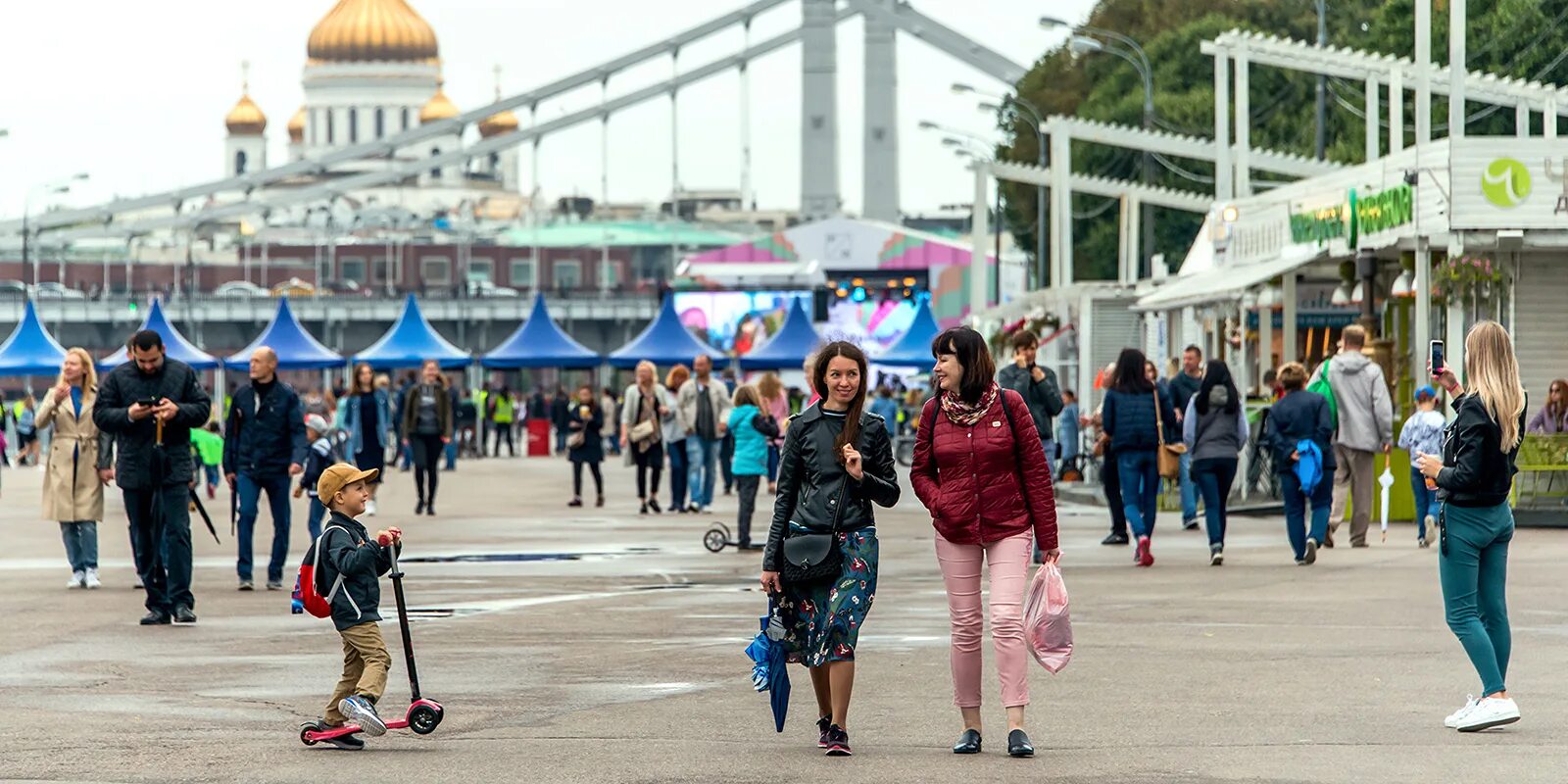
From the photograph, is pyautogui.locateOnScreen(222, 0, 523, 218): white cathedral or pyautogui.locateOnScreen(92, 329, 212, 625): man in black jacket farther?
pyautogui.locateOnScreen(222, 0, 523, 218): white cathedral

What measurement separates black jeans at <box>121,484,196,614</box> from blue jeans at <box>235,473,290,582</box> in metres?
1.71

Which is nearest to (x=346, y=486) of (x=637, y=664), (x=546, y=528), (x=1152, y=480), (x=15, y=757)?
(x=15, y=757)

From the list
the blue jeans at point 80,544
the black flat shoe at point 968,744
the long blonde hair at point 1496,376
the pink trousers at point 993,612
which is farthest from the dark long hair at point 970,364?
the blue jeans at point 80,544

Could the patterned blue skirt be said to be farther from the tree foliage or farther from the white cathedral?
the white cathedral

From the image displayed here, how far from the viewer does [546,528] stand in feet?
85.6

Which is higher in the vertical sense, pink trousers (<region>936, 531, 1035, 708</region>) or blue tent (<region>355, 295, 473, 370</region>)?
blue tent (<region>355, 295, 473, 370</region>)

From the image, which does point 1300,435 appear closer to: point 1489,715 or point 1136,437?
point 1136,437

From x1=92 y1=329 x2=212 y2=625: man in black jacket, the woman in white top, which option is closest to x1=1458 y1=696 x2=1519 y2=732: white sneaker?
x1=92 y1=329 x2=212 y2=625: man in black jacket

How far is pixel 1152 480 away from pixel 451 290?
11761 cm

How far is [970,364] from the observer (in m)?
9.88

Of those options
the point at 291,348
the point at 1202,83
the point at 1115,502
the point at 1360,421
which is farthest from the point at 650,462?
the point at 1202,83

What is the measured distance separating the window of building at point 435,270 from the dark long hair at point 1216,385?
13611cm

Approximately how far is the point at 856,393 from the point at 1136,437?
32.0 ft

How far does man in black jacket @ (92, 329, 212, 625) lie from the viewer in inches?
618
